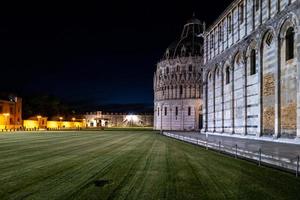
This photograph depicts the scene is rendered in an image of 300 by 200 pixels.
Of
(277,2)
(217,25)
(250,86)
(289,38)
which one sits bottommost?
(250,86)

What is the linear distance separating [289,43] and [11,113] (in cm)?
8517

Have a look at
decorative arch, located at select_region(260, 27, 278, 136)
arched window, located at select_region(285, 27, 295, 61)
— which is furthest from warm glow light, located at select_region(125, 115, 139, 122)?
arched window, located at select_region(285, 27, 295, 61)

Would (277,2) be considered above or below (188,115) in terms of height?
above

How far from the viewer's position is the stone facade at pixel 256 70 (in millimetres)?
26328

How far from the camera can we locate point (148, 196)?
8.72m

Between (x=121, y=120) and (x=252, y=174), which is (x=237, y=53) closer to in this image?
(x=252, y=174)

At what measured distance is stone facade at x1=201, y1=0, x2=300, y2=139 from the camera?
2633 centimetres

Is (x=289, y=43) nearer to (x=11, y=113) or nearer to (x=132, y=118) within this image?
(x=11, y=113)

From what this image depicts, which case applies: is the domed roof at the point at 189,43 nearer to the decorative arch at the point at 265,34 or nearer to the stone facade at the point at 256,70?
the stone facade at the point at 256,70

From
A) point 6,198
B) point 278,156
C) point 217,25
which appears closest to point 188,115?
point 217,25

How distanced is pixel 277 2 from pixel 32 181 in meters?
24.7

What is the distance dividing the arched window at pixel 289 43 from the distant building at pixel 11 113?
253 ft

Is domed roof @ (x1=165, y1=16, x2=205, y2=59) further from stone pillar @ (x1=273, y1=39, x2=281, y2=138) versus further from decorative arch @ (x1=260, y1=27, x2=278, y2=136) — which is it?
stone pillar @ (x1=273, y1=39, x2=281, y2=138)

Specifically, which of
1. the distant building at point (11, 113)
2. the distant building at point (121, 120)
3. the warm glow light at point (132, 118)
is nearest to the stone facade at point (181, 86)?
the distant building at point (11, 113)
